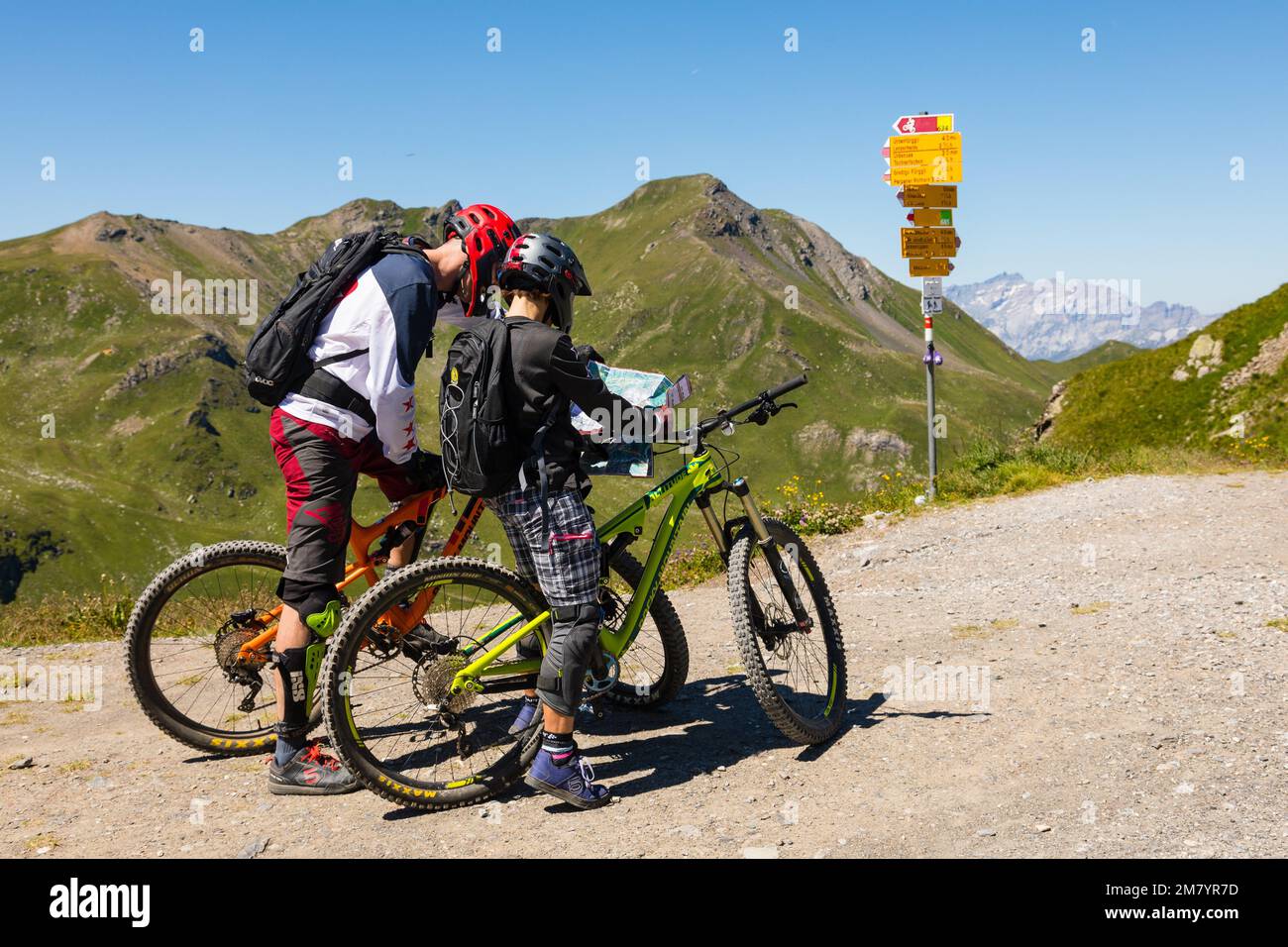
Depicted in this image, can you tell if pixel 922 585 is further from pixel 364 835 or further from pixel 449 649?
pixel 364 835

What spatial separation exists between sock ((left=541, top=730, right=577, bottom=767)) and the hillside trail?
0.29 meters

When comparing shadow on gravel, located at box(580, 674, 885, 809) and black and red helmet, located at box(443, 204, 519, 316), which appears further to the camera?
shadow on gravel, located at box(580, 674, 885, 809)

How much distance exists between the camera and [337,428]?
4.73 metres

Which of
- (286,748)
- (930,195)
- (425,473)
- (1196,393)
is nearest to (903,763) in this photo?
(425,473)

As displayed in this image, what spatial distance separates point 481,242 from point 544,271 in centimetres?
73

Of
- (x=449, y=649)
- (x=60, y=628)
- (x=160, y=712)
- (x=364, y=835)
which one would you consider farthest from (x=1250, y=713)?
(x=60, y=628)

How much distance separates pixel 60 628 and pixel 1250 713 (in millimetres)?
10529

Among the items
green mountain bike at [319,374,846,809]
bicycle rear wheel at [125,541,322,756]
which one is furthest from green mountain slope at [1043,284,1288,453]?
bicycle rear wheel at [125,541,322,756]

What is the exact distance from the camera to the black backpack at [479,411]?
4.37m

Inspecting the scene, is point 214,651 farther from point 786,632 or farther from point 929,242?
point 929,242

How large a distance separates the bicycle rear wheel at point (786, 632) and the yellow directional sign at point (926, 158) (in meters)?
9.08

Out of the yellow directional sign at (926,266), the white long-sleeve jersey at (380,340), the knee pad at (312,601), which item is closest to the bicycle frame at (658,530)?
the knee pad at (312,601)

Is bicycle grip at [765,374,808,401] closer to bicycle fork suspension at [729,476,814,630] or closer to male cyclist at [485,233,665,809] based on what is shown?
bicycle fork suspension at [729,476,814,630]

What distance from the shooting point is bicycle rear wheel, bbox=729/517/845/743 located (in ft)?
16.6
